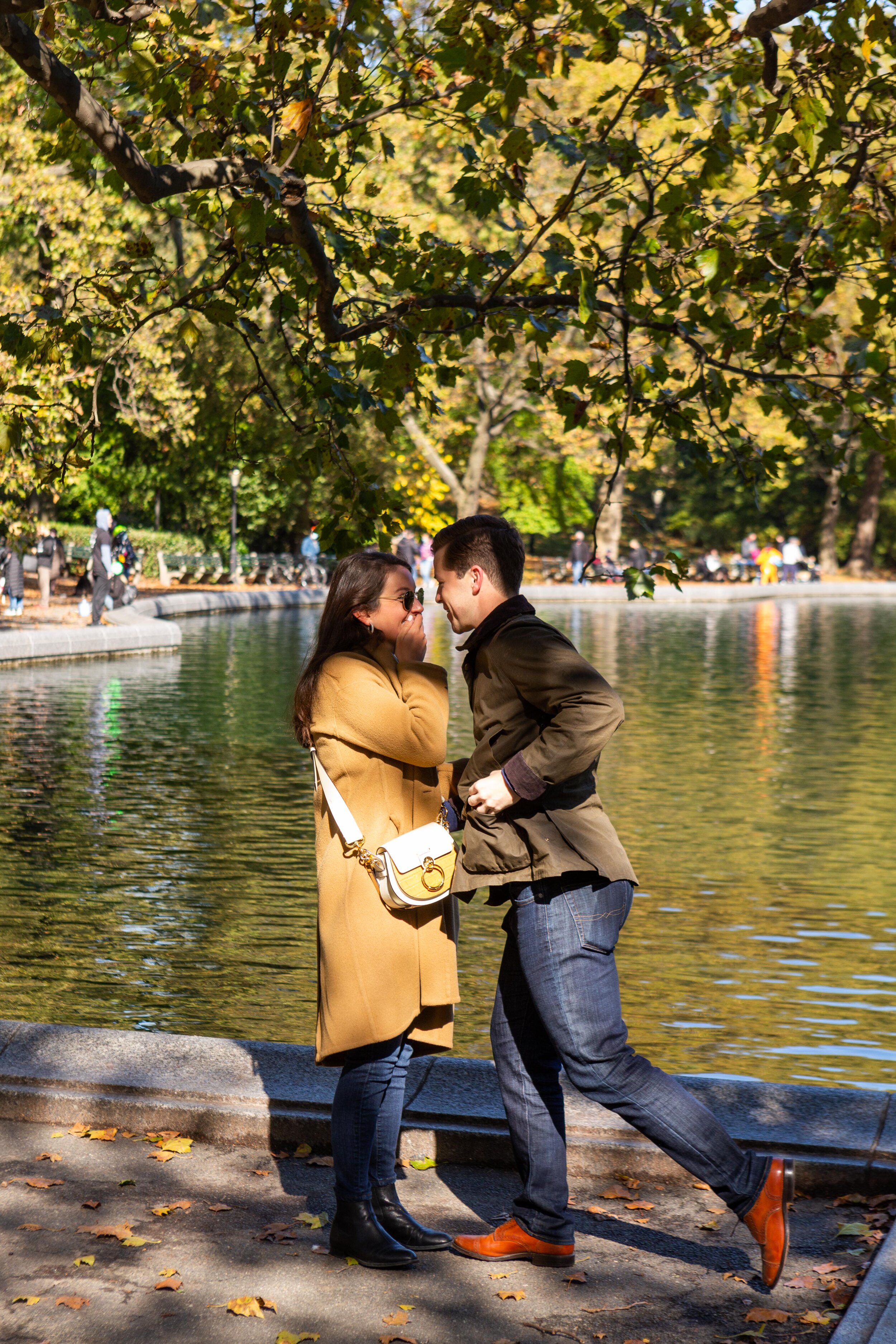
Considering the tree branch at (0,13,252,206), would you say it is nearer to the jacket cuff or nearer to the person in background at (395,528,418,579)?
the jacket cuff

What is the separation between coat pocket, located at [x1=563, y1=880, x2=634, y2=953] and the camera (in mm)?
3908

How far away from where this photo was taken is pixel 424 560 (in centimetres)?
5069

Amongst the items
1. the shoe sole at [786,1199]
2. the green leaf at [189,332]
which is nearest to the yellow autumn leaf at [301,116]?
the green leaf at [189,332]

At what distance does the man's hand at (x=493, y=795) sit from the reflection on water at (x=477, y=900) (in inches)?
118

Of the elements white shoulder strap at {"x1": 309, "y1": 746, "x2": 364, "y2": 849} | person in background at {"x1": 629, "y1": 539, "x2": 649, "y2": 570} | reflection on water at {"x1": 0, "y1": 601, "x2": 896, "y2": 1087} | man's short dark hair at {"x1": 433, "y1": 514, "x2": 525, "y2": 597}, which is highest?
man's short dark hair at {"x1": 433, "y1": 514, "x2": 525, "y2": 597}

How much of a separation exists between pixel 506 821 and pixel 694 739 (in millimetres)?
12217

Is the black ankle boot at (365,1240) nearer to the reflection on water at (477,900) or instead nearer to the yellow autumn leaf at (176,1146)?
the yellow autumn leaf at (176,1146)

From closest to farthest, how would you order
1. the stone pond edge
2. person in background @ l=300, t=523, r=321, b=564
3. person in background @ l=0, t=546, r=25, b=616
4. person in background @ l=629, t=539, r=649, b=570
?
the stone pond edge
person in background @ l=0, t=546, r=25, b=616
person in background @ l=300, t=523, r=321, b=564
person in background @ l=629, t=539, r=649, b=570

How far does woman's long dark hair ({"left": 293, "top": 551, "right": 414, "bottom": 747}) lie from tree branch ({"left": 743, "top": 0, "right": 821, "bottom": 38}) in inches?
115

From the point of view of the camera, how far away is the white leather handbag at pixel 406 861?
13.0 ft

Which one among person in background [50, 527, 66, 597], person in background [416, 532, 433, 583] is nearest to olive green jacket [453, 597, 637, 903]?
person in background [50, 527, 66, 597]

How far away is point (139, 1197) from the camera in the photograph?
14.7 ft

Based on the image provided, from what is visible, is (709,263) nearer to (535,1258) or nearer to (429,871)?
(429,871)

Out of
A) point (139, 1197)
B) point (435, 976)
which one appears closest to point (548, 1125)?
point (435, 976)
